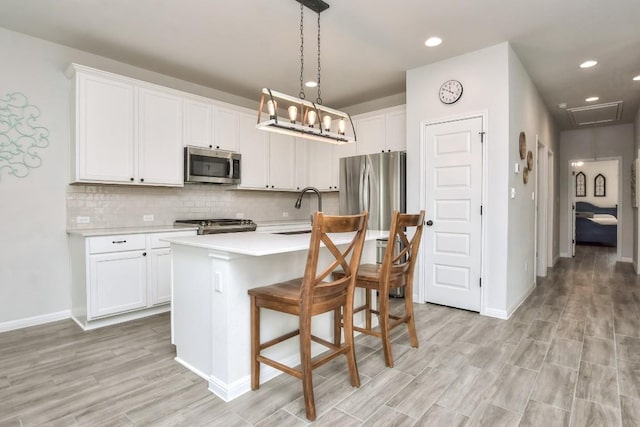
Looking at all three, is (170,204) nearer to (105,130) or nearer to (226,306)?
(105,130)

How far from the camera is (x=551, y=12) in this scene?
2.80 meters

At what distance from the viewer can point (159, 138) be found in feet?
12.3

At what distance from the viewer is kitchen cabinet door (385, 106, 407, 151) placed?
4457 millimetres

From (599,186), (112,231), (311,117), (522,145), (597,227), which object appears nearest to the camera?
(311,117)

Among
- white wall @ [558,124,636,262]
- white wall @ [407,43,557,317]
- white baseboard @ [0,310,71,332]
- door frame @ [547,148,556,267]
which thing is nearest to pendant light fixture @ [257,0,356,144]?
white wall @ [407,43,557,317]

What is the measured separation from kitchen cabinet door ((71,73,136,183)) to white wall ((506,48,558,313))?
150 inches

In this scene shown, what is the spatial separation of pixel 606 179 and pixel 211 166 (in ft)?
36.4

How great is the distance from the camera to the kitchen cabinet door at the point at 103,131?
3225 millimetres

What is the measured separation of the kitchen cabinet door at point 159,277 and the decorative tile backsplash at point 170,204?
656mm

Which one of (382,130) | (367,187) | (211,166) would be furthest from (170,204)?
(382,130)

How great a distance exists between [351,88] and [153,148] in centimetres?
260

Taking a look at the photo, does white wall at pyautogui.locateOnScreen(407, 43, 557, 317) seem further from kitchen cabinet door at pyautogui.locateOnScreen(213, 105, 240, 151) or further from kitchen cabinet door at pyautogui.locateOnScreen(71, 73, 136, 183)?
kitchen cabinet door at pyautogui.locateOnScreen(71, 73, 136, 183)

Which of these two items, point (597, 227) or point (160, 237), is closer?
point (160, 237)

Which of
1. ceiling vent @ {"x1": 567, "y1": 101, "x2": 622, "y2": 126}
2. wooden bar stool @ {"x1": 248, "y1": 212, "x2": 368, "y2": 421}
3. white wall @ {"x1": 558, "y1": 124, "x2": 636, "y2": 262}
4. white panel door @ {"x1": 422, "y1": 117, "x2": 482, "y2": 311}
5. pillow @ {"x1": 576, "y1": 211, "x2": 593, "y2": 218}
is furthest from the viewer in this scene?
pillow @ {"x1": 576, "y1": 211, "x2": 593, "y2": 218}
